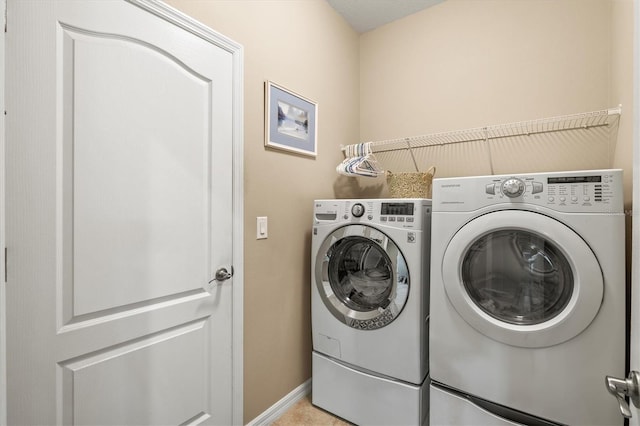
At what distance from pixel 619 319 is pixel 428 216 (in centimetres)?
79

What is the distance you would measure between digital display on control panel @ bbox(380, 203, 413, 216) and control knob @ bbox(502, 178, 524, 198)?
407 millimetres

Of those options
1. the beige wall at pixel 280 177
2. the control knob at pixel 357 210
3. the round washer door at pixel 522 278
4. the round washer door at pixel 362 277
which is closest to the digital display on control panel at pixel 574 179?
the round washer door at pixel 522 278

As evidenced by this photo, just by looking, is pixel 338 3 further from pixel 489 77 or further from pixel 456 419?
pixel 456 419

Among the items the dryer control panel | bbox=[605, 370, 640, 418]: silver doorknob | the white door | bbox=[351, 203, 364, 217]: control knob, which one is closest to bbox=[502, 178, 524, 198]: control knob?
the dryer control panel

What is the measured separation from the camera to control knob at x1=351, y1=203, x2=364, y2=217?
62.9 inches

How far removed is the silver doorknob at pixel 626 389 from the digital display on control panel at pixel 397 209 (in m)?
0.94

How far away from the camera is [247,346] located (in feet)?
5.09

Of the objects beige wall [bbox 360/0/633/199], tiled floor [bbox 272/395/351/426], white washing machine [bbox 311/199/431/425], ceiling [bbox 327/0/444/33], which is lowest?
tiled floor [bbox 272/395/351/426]

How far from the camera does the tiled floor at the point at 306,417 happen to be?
5.51 ft

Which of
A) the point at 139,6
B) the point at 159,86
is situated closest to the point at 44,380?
the point at 159,86

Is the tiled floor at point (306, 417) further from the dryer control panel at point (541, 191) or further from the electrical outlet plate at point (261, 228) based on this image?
the dryer control panel at point (541, 191)

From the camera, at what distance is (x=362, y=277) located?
1.70 meters

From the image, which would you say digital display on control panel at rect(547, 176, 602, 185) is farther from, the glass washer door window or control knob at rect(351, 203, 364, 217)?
control knob at rect(351, 203, 364, 217)

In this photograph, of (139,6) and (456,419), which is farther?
(456,419)
